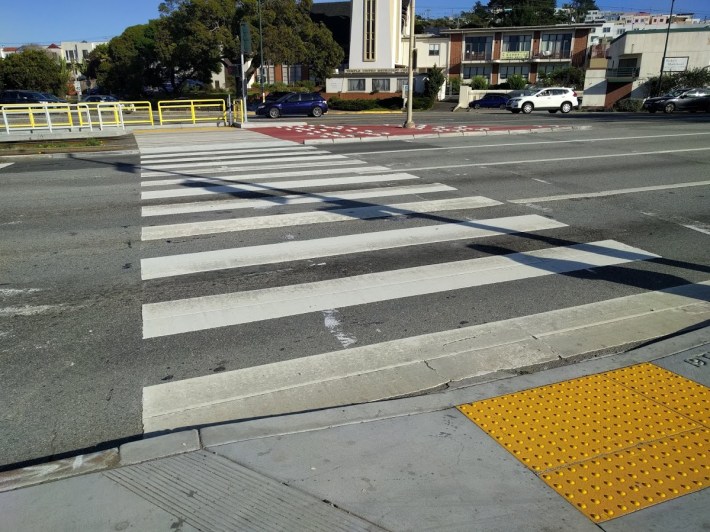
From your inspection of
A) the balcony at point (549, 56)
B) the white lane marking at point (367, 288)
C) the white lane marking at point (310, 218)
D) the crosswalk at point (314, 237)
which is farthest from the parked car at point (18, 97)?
the balcony at point (549, 56)

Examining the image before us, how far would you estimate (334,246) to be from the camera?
7.26 metres

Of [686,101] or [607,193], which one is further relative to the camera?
[686,101]

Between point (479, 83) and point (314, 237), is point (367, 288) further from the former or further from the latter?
point (479, 83)

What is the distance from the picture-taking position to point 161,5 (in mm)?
56844

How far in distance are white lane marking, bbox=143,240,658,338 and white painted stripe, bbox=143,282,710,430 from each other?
917 millimetres

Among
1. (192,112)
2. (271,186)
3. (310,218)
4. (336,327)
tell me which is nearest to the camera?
(336,327)

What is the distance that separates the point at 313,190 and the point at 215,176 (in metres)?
2.98

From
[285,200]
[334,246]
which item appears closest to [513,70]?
[285,200]

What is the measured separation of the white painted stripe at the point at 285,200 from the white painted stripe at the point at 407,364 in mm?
5378

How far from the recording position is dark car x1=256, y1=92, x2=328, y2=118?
116 ft

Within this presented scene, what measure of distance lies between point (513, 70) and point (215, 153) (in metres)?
60.5

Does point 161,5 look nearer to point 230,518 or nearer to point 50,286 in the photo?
point 50,286

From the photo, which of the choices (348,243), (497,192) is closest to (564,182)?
(497,192)

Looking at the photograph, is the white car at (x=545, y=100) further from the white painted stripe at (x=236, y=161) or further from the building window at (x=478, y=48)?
the building window at (x=478, y=48)
